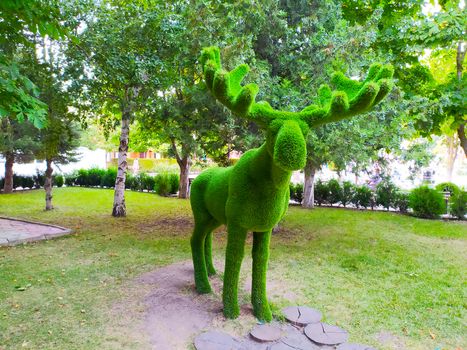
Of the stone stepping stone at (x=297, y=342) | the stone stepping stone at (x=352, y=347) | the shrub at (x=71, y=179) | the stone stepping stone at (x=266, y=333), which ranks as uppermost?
the shrub at (x=71, y=179)

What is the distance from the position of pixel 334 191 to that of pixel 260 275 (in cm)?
1175

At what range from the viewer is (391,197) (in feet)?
45.6

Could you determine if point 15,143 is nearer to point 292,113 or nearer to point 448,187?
point 292,113

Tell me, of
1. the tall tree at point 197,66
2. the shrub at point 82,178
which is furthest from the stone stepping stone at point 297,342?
the shrub at point 82,178

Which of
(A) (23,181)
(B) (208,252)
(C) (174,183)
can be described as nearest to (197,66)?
(B) (208,252)

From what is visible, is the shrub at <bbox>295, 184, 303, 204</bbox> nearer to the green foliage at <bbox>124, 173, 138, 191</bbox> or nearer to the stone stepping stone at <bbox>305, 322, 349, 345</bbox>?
the green foliage at <bbox>124, 173, 138, 191</bbox>

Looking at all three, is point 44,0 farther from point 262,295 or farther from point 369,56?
point 369,56

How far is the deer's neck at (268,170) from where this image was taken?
3.41m

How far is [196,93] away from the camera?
766cm

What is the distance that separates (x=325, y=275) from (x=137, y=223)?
6.22 m

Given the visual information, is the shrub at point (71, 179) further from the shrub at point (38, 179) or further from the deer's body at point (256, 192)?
the deer's body at point (256, 192)

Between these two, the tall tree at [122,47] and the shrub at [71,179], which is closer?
the tall tree at [122,47]

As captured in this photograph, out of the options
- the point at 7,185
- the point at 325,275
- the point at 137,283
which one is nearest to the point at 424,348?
the point at 325,275

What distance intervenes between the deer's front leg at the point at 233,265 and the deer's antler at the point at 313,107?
1.35 meters
